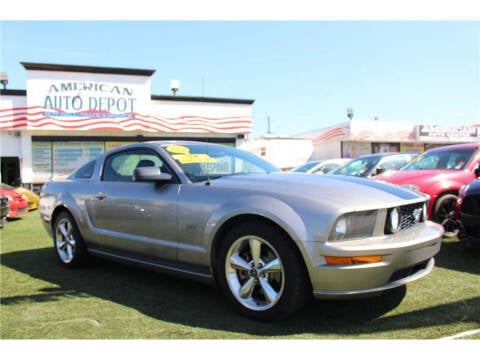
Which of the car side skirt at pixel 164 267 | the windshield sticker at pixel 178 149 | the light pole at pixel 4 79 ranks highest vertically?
the light pole at pixel 4 79

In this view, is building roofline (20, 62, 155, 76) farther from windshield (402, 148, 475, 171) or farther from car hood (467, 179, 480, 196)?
car hood (467, 179, 480, 196)

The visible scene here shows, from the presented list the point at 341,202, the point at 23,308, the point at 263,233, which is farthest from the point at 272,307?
the point at 23,308

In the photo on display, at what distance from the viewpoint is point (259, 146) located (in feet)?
94.1

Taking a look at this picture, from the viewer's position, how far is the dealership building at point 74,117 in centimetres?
1809

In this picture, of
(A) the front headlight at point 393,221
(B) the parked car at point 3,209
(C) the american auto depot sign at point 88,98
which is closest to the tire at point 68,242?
(A) the front headlight at point 393,221

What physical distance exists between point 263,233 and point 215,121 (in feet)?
61.4

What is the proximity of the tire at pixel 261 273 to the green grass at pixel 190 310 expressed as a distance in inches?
5.1

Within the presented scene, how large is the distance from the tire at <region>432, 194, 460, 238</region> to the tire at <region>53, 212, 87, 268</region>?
15.8 ft

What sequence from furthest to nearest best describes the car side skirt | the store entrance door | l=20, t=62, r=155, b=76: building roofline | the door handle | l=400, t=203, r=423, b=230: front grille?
1. the store entrance door
2. l=20, t=62, r=155, b=76: building roofline
3. the door handle
4. the car side skirt
5. l=400, t=203, r=423, b=230: front grille

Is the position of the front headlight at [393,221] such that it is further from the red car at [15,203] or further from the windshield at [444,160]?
the red car at [15,203]

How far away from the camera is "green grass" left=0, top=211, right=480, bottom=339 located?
288 centimetres

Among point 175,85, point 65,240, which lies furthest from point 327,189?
point 175,85

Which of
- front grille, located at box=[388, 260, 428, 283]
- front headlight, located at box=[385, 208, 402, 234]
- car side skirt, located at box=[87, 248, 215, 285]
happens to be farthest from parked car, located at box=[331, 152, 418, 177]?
car side skirt, located at box=[87, 248, 215, 285]
